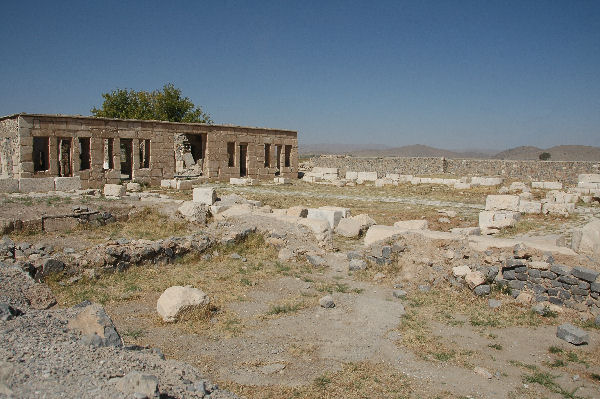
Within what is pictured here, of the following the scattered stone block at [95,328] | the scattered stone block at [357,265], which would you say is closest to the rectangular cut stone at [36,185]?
the scattered stone block at [357,265]

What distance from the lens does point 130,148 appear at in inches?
1076

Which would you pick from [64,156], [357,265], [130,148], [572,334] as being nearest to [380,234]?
[357,265]

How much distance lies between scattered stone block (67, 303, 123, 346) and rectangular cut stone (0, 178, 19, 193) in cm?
1667

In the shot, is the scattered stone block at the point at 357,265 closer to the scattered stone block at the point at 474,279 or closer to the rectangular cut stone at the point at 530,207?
the scattered stone block at the point at 474,279

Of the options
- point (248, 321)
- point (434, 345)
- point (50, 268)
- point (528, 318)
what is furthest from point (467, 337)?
point (50, 268)

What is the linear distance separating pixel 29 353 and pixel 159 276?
5.09 metres

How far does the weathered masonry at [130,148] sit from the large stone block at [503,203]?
16.4 m

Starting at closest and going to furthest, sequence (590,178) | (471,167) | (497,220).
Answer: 1. (497,220)
2. (590,178)
3. (471,167)

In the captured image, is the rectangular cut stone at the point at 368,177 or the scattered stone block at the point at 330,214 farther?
the rectangular cut stone at the point at 368,177

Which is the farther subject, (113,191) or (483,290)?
(113,191)

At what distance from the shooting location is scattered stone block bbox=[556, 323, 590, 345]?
19.3ft

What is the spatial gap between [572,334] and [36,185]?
1985 centimetres

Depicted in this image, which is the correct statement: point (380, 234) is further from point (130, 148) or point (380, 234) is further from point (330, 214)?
point (130, 148)

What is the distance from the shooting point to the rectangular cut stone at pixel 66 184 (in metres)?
19.4
